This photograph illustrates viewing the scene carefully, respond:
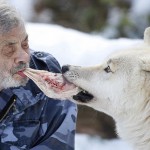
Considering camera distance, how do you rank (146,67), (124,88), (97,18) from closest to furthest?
(146,67) → (124,88) → (97,18)

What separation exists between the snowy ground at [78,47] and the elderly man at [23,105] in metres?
1.94

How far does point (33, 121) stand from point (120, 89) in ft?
2.31

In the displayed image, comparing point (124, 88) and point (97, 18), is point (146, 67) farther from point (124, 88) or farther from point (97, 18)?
point (97, 18)

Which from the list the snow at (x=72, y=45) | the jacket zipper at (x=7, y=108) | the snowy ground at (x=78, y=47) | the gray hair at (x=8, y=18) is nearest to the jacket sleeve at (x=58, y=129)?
the jacket zipper at (x=7, y=108)

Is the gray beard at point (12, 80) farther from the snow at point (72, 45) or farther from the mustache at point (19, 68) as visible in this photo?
the snow at point (72, 45)

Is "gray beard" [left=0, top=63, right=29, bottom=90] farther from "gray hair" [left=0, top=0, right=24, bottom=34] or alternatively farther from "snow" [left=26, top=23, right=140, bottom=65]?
"snow" [left=26, top=23, right=140, bottom=65]

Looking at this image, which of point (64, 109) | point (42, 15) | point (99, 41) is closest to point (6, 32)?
point (64, 109)

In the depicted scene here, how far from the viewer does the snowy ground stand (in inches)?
248

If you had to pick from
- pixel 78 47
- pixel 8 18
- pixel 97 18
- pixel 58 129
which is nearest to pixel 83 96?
pixel 58 129

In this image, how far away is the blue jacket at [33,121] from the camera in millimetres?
3998

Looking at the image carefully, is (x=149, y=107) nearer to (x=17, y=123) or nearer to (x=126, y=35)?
(x=17, y=123)

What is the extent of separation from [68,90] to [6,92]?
1.52 ft

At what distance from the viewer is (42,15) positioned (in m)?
9.68

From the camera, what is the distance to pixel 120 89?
145 inches
